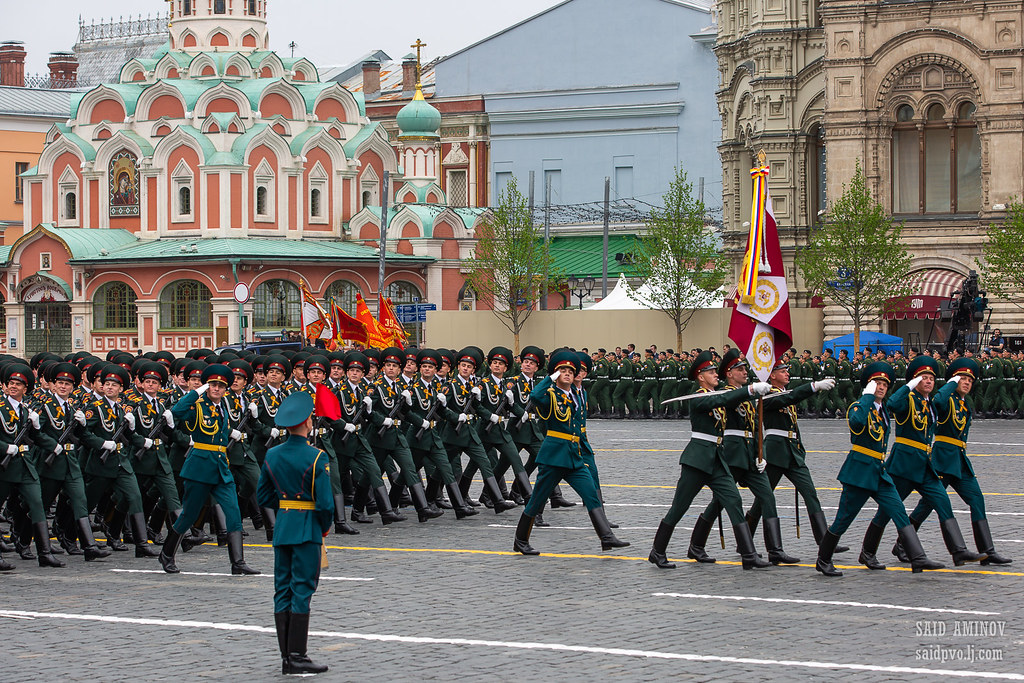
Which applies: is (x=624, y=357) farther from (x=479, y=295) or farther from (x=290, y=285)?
(x=290, y=285)

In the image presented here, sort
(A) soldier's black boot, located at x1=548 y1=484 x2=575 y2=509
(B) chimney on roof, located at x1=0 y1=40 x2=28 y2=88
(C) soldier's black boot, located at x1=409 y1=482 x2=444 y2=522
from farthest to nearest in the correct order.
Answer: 1. (B) chimney on roof, located at x1=0 y1=40 x2=28 y2=88
2. (A) soldier's black boot, located at x1=548 y1=484 x2=575 y2=509
3. (C) soldier's black boot, located at x1=409 y1=482 x2=444 y2=522

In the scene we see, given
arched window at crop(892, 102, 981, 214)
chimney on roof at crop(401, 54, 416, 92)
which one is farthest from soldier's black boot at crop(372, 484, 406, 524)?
chimney on roof at crop(401, 54, 416, 92)

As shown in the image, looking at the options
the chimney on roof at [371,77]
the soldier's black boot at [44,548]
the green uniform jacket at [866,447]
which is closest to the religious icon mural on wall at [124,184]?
the chimney on roof at [371,77]

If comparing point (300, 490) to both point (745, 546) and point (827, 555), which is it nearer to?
point (745, 546)

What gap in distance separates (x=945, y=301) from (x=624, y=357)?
10.7 meters

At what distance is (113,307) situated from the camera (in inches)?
2379

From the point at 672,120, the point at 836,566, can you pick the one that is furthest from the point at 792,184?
the point at 836,566

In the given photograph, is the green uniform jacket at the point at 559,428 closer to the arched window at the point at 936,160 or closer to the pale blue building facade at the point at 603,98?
the arched window at the point at 936,160

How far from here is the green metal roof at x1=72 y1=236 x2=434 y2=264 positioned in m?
58.3

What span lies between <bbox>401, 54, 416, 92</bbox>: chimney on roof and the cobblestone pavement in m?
67.2

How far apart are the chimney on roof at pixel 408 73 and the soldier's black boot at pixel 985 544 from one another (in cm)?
6957

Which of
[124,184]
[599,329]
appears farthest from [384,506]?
[124,184]

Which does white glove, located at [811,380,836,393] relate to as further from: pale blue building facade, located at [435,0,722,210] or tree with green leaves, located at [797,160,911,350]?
pale blue building facade, located at [435,0,722,210]

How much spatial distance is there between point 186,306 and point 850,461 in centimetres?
4875
